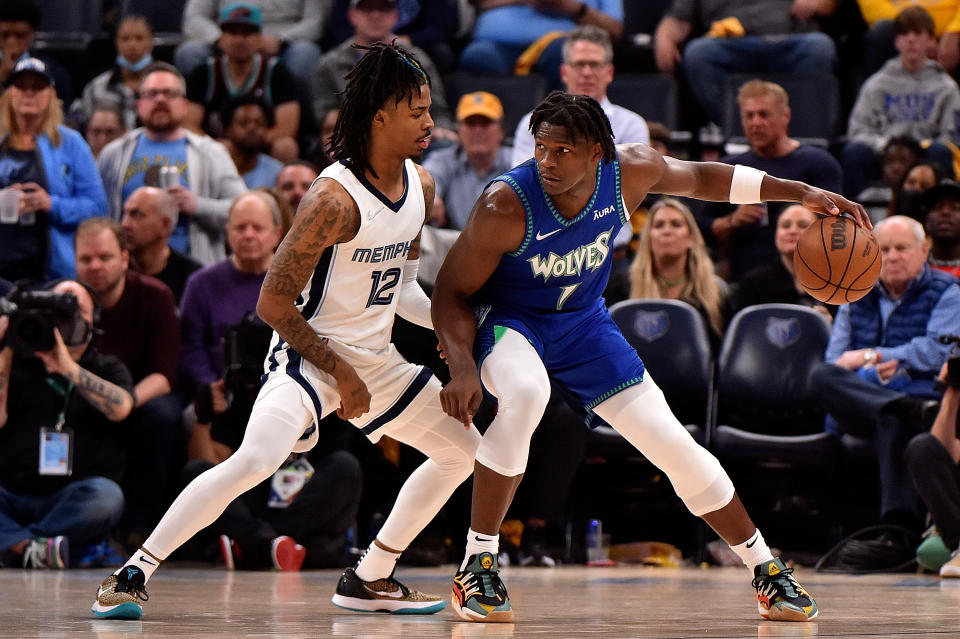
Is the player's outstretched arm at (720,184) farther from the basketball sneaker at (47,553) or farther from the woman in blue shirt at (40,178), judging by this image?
the woman in blue shirt at (40,178)

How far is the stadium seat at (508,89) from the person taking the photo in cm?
959

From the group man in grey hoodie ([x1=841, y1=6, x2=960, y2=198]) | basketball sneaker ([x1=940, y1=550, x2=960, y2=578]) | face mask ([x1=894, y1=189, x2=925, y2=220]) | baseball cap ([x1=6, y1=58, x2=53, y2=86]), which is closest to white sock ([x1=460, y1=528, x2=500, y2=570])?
basketball sneaker ([x1=940, y1=550, x2=960, y2=578])

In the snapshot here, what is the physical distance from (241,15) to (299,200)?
6.10 ft

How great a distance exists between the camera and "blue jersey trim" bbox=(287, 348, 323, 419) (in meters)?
4.11

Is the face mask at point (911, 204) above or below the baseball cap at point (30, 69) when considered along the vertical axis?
below

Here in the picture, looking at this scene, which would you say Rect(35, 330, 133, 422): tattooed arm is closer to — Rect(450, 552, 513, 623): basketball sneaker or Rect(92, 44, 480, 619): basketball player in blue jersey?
Rect(92, 44, 480, 619): basketball player in blue jersey

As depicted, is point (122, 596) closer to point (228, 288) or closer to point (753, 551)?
point (753, 551)

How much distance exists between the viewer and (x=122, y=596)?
12.9 feet

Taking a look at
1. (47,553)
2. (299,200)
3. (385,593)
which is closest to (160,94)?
(299,200)

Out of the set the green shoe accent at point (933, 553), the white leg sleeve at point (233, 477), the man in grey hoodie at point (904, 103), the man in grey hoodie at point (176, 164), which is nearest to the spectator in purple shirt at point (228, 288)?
the man in grey hoodie at point (176, 164)

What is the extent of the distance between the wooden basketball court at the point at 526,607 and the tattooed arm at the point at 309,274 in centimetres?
75

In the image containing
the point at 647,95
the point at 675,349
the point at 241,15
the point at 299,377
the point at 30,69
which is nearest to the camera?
the point at 299,377

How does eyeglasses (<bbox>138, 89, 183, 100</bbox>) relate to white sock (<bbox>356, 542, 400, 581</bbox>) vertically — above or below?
above

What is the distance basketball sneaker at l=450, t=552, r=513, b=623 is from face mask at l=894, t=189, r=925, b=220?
469 centimetres
